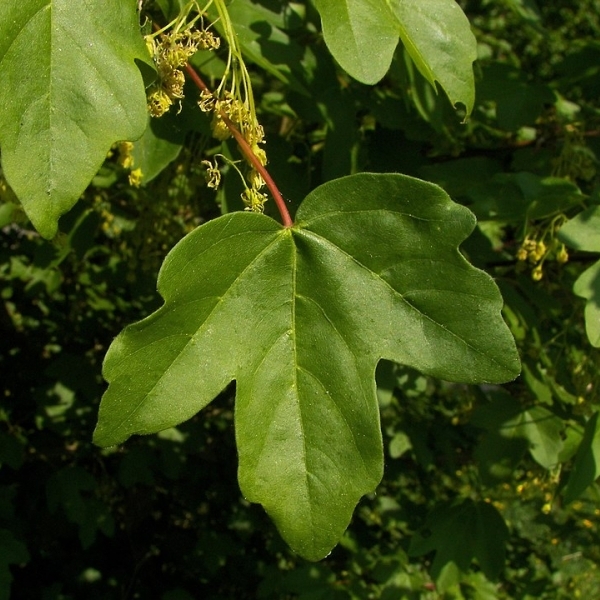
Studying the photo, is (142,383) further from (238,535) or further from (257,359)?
(238,535)

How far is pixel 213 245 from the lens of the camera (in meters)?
1.05

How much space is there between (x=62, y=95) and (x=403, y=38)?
1.85ft

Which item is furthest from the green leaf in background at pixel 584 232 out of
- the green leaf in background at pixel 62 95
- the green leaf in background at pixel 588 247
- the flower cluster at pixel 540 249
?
the green leaf in background at pixel 62 95

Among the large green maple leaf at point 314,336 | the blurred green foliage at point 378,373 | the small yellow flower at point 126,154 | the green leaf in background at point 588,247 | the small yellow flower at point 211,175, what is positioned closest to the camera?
the large green maple leaf at point 314,336

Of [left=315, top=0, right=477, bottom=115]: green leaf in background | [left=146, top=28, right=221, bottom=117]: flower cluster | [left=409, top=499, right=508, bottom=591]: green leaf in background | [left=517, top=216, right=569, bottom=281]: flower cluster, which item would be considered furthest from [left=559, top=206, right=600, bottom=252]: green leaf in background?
[left=409, top=499, right=508, bottom=591]: green leaf in background

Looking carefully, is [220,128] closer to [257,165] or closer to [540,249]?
[257,165]

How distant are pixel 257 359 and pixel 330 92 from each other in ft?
2.89

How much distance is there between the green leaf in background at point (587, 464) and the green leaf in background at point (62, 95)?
3.94 feet

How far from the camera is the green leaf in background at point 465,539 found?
7.89ft

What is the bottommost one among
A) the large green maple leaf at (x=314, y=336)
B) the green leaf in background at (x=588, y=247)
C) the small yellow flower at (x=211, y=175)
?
the green leaf in background at (x=588, y=247)

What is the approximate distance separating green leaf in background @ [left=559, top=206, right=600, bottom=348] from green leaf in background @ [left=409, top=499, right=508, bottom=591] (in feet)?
3.77

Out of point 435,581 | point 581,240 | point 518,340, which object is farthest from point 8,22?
point 435,581

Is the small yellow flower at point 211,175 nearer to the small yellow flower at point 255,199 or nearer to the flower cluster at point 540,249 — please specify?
the small yellow flower at point 255,199

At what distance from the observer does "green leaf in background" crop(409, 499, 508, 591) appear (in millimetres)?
2404
